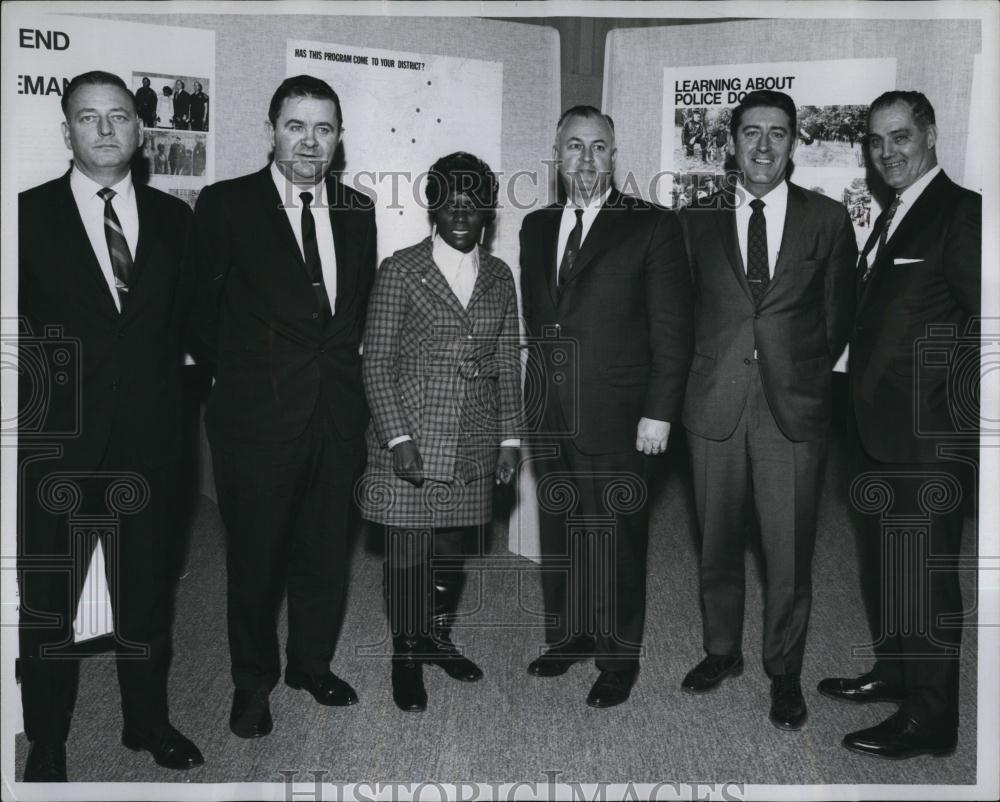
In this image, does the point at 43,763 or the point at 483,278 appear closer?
the point at 43,763

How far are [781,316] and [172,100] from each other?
6.41 feet

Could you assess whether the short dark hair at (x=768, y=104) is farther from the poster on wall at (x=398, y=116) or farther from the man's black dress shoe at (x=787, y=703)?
the man's black dress shoe at (x=787, y=703)

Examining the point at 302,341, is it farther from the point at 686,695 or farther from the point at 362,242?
the point at 686,695

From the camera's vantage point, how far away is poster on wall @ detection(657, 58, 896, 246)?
2.91 m

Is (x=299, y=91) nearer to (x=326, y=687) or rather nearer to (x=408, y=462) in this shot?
(x=408, y=462)

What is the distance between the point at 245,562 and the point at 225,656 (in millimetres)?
502

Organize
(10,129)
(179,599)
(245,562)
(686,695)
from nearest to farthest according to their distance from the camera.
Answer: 1. (10,129)
2. (245,562)
3. (686,695)
4. (179,599)

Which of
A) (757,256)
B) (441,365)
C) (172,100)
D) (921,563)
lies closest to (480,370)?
(441,365)

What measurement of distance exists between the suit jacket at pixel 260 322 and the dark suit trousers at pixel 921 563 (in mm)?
1656

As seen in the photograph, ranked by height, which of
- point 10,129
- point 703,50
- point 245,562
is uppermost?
point 703,50

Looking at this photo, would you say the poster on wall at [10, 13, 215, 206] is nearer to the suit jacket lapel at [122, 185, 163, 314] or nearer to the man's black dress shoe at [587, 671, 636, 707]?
the suit jacket lapel at [122, 185, 163, 314]

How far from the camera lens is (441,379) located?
280 cm

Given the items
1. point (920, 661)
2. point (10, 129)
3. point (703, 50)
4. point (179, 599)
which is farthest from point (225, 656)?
point (703, 50)

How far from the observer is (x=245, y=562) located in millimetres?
2775
